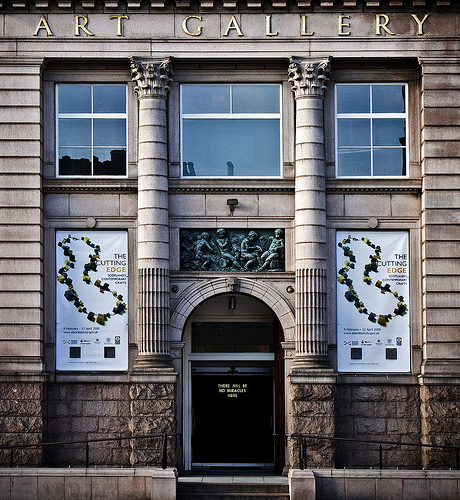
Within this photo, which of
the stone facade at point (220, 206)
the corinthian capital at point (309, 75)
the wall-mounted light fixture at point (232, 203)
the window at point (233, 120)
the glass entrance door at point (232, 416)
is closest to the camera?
the stone facade at point (220, 206)

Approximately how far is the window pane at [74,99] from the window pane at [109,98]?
21 centimetres

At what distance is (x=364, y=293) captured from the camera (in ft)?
88.5

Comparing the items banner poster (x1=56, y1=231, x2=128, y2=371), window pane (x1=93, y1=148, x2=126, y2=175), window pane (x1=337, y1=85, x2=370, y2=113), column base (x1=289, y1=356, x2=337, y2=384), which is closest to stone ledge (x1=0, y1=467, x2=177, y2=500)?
banner poster (x1=56, y1=231, x2=128, y2=371)

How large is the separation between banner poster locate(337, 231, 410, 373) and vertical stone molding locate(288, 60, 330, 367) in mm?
711

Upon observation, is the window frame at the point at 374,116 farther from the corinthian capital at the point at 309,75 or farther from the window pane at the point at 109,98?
the window pane at the point at 109,98

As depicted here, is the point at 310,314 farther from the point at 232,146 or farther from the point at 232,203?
the point at 232,146

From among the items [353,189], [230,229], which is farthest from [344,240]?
[230,229]

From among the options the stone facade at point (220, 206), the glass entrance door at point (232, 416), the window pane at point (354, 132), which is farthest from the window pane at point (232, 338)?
the window pane at point (354, 132)

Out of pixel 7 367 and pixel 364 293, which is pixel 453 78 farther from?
pixel 7 367

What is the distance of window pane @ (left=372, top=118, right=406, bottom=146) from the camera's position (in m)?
27.4

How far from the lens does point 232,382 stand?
28.1 m

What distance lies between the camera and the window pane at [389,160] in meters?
27.3

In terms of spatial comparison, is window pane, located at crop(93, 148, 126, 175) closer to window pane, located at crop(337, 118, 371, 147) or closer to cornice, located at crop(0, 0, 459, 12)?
cornice, located at crop(0, 0, 459, 12)

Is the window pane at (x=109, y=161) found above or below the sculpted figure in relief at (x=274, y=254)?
above
